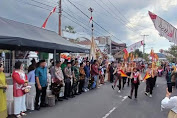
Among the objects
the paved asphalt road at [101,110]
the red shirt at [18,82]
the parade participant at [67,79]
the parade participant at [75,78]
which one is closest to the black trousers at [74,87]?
the parade participant at [75,78]

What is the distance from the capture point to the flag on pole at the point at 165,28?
4414 mm

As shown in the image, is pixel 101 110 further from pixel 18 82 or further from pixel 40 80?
pixel 18 82

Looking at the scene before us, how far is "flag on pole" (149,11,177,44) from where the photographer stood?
4.41 metres

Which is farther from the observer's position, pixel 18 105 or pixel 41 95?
pixel 41 95

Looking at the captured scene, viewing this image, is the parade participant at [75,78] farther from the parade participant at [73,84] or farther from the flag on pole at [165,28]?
the flag on pole at [165,28]

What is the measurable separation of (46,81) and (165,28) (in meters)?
4.58

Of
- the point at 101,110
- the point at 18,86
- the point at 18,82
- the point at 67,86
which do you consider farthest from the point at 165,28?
the point at 67,86

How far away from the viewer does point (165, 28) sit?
4.55 metres

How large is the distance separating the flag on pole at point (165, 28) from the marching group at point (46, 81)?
4.04m

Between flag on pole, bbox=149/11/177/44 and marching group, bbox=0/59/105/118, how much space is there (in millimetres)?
4037

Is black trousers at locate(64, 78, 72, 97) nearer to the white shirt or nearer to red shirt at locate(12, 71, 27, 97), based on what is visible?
red shirt at locate(12, 71, 27, 97)

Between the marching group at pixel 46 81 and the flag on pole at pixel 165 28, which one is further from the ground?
the flag on pole at pixel 165 28

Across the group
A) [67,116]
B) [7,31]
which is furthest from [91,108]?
[7,31]

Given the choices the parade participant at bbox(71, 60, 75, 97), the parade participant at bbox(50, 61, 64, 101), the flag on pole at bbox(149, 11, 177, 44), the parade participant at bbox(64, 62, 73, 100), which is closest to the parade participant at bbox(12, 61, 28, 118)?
the parade participant at bbox(50, 61, 64, 101)
